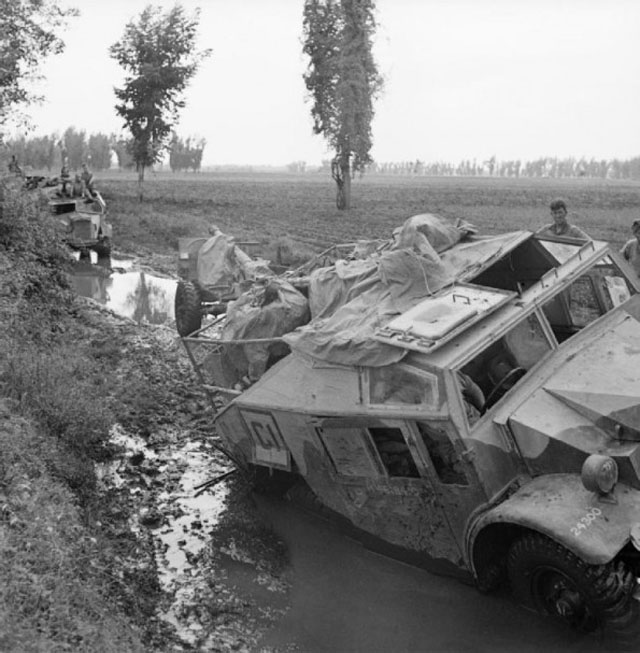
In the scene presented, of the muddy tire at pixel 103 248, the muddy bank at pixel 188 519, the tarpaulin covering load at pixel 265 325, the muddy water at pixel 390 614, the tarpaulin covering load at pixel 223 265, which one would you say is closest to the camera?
the muddy water at pixel 390 614

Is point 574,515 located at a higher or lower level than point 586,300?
lower

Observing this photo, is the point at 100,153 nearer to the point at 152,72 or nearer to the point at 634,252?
the point at 152,72

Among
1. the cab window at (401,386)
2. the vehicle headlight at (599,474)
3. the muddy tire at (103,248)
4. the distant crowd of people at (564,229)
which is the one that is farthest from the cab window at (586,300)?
the muddy tire at (103,248)

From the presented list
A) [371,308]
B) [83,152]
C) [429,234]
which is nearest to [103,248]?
[429,234]

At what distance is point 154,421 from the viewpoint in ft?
27.1

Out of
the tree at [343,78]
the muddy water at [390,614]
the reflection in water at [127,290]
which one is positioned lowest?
the muddy water at [390,614]

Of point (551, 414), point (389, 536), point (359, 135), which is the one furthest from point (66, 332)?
point (359, 135)

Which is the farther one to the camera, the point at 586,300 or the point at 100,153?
the point at 100,153

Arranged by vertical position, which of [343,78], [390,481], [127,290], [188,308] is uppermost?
[343,78]

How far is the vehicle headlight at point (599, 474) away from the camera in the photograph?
14.0 ft

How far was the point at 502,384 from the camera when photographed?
5332 millimetres

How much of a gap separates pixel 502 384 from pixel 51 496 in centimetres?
305

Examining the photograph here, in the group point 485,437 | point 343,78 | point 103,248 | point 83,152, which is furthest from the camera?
point 83,152

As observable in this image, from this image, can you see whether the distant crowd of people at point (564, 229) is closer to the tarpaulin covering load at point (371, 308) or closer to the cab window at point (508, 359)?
the tarpaulin covering load at point (371, 308)
